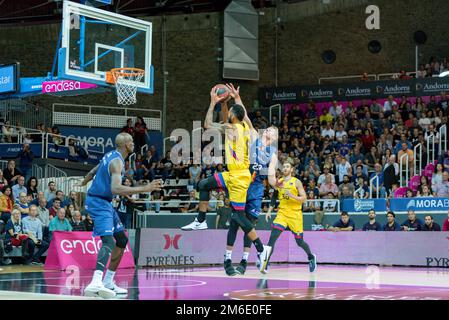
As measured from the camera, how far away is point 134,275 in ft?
52.0

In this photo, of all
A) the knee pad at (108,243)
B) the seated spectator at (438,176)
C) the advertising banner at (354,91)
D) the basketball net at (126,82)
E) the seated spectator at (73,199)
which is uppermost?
the advertising banner at (354,91)

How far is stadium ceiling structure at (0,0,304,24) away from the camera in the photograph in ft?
114

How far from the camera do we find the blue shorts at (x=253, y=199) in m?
14.4

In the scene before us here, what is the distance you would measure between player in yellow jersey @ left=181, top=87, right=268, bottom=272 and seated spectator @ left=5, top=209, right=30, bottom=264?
25.2ft

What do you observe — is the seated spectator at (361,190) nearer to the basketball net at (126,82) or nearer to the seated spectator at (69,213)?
the basketball net at (126,82)

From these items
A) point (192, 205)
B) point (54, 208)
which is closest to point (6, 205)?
point (54, 208)

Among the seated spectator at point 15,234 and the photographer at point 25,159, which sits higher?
the photographer at point 25,159

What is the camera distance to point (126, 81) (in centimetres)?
1981

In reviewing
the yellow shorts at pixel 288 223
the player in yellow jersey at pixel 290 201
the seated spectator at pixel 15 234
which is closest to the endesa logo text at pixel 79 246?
the seated spectator at pixel 15 234

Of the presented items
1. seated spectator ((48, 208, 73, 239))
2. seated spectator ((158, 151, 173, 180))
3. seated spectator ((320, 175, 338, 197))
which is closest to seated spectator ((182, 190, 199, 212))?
seated spectator ((158, 151, 173, 180))

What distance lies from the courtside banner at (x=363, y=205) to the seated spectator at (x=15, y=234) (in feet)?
32.9

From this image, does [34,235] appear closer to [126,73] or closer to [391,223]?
[126,73]
